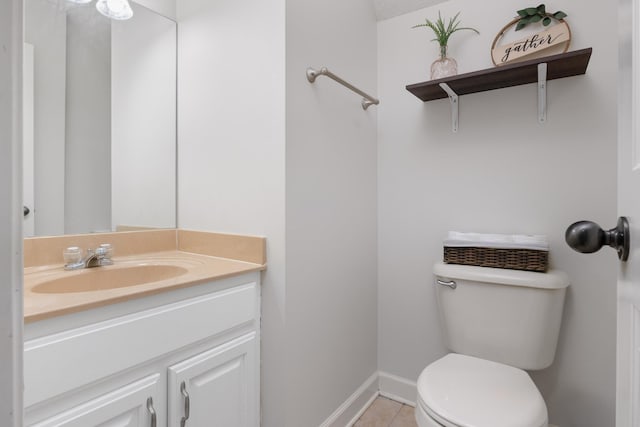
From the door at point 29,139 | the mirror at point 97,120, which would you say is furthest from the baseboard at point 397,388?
the door at point 29,139

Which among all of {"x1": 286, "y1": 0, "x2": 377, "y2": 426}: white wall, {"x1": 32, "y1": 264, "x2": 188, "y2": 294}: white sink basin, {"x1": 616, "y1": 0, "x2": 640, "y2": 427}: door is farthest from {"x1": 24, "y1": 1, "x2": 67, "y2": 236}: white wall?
{"x1": 616, "y1": 0, "x2": 640, "y2": 427}: door

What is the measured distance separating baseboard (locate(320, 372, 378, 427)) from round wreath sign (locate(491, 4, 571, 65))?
5.33 ft

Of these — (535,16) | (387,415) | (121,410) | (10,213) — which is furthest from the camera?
(387,415)

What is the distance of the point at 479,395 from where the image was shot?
106 cm

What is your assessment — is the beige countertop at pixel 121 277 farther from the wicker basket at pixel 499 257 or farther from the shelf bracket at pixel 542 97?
the shelf bracket at pixel 542 97

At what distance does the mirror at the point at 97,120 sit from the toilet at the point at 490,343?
127 cm

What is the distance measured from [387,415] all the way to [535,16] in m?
1.89

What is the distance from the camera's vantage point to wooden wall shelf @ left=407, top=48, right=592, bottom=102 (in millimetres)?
1262

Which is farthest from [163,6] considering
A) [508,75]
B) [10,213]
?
[10,213]

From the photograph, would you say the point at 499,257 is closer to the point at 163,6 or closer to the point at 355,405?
the point at 355,405

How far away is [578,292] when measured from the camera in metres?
1.40

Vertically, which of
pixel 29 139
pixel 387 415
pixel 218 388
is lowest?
pixel 387 415

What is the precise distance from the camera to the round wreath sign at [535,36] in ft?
4.51

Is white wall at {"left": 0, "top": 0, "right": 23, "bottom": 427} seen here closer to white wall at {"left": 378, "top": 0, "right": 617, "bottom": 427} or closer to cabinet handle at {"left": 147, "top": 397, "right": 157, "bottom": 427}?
cabinet handle at {"left": 147, "top": 397, "right": 157, "bottom": 427}
